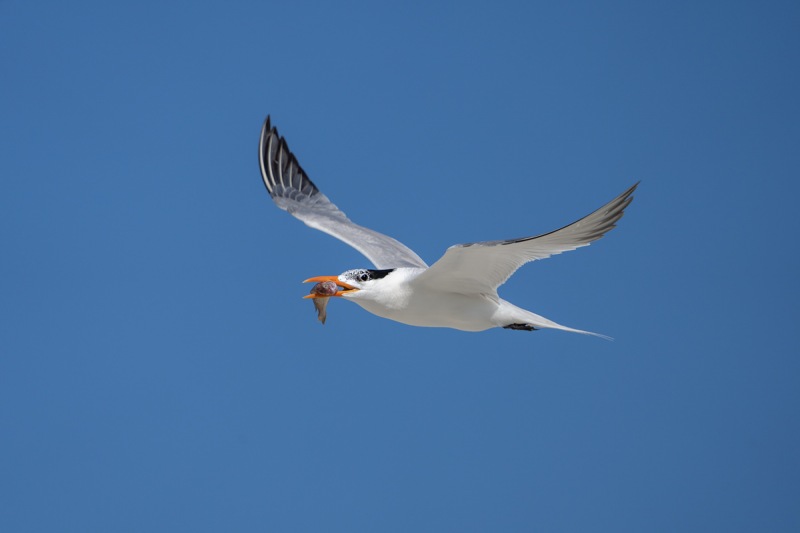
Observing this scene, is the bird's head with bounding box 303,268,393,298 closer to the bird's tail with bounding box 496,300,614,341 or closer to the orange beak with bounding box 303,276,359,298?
the orange beak with bounding box 303,276,359,298

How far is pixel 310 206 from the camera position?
25.9 ft

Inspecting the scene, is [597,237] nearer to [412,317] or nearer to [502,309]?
[502,309]

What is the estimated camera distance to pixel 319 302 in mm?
6219

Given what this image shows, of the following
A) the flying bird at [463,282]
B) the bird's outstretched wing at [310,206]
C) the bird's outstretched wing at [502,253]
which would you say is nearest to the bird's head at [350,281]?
the flying bird at [463,282]

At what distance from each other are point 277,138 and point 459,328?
3105mm

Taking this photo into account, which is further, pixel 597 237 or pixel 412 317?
pixel 412 317

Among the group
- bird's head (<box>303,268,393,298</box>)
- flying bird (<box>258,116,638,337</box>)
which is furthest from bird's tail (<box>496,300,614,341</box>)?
bird's head (<box>303,268,393,298</box>)

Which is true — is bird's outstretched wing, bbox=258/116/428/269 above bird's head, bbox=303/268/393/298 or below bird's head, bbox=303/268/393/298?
above

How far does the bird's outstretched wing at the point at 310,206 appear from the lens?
699cm

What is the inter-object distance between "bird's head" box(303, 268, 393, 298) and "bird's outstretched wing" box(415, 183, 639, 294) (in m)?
0.32

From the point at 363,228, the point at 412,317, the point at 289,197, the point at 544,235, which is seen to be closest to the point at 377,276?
the point at 412,317

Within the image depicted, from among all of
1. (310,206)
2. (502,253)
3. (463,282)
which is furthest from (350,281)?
(310,206)

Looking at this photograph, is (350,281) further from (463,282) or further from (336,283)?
(463,282)

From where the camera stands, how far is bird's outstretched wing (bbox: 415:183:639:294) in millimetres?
4930
